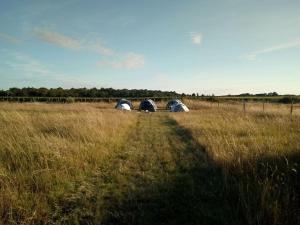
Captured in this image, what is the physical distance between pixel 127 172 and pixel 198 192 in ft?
5.61

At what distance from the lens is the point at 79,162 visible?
5.83 m

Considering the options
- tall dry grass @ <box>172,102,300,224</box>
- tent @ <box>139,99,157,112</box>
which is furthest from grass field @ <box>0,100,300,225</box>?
tent @ <box>139,99,157,112</box>

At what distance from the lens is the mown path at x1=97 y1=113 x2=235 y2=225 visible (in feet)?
11.9

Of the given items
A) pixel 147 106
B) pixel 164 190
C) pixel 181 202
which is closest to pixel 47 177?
pixel 164 190

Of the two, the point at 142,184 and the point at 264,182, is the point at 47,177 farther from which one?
the point at 264,182

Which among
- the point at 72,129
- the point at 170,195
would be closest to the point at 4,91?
the point at 72,129

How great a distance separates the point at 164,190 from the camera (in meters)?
4.64

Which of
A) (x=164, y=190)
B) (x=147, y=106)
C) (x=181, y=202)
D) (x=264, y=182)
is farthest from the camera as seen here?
(x=147, y=106)

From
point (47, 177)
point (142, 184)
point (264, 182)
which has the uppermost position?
point (264, 182)

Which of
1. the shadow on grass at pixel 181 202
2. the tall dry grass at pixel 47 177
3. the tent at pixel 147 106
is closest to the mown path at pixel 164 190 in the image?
the shadow on grass at pixel 181 202

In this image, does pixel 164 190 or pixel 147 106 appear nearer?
pixel 164 190

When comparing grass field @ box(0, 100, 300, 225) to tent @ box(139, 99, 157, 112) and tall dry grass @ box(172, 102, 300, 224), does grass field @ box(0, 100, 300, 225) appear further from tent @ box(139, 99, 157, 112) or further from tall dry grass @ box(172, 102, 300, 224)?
tent @ box(139, 99, 157, 112)

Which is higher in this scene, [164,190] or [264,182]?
[264,182]

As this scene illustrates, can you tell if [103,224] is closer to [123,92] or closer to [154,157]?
[154,157]
